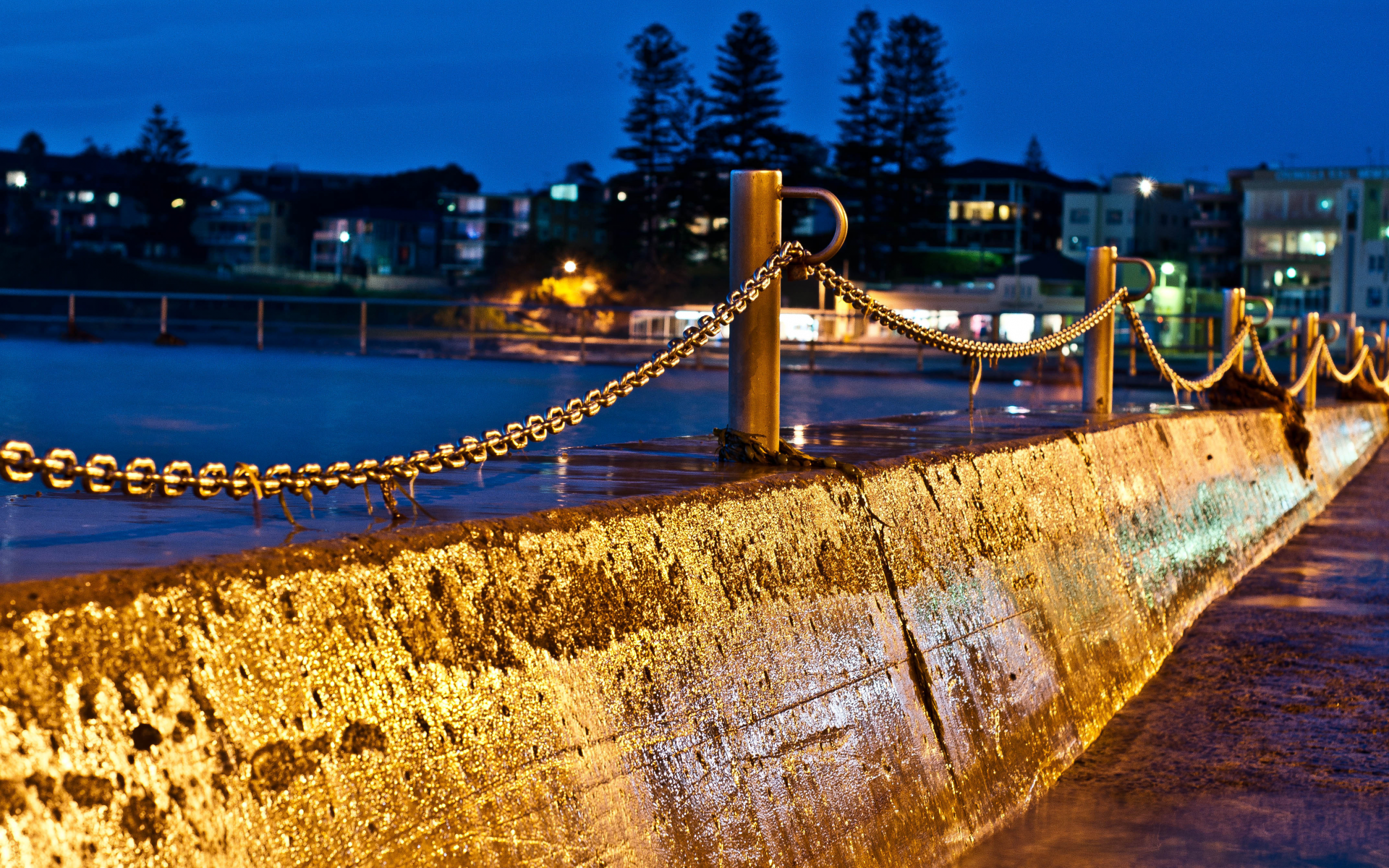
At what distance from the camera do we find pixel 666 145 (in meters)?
76.0

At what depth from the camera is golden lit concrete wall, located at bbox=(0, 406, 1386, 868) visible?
5.86 feet

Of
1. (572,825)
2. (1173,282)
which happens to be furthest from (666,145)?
(572,825)

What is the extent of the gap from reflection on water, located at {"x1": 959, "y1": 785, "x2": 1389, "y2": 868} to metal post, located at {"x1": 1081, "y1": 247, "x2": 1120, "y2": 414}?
3449 mm

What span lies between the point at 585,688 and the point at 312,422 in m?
9.27

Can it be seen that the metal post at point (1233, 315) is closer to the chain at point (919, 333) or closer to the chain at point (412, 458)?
the chain at point (919, 333)

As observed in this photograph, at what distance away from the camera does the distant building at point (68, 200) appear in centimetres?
14238

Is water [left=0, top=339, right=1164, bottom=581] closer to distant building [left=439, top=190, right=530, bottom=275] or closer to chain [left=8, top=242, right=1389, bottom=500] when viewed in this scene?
chain [left=8, top=242, right=1389, bottom=500]

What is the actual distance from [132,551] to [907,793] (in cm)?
169

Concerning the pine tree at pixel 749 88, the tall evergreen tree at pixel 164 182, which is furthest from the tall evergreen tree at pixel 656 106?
the tall evergreen tree at pixel 164 182

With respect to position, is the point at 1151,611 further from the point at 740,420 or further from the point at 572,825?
the point at 572,825

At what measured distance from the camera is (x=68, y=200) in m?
144

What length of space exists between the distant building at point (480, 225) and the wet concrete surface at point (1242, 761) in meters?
128

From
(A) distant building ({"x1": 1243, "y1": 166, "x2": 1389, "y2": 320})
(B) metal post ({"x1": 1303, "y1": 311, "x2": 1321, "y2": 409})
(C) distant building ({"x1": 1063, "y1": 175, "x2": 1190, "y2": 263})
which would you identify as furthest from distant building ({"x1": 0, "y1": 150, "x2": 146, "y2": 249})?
(B) metal post ({"x1": 1303, "y1": 311, "x2": 1321, "y2": 409})

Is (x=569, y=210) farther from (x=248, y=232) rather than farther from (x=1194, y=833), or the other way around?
(x=1194, y=833)
